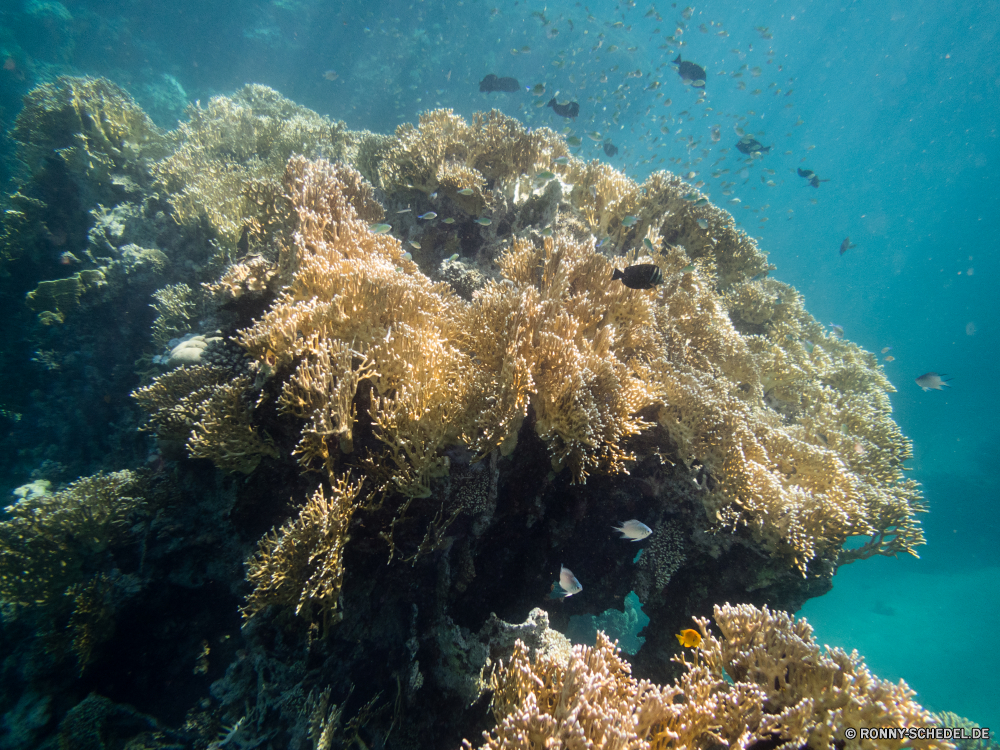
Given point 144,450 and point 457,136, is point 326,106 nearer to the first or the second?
point 457,136

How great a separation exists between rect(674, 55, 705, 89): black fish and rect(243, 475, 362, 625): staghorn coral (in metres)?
14.1

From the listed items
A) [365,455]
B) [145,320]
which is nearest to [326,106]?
[145,320]

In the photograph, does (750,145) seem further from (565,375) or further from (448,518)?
(448,518)

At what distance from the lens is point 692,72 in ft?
36.1

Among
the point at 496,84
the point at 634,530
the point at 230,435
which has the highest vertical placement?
the point at 496,84

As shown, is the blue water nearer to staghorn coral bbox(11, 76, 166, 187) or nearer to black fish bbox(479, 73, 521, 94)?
black fish bbox(479, 73, 521, 94)

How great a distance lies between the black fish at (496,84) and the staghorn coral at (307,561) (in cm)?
1480

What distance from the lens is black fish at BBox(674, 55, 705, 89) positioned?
10832 mm

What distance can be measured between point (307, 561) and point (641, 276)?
3.64 metres

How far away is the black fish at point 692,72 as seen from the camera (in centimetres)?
1083

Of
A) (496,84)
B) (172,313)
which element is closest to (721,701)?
(172,313)

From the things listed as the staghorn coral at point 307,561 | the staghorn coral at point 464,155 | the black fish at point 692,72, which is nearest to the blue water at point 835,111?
the black fish at point 692,72

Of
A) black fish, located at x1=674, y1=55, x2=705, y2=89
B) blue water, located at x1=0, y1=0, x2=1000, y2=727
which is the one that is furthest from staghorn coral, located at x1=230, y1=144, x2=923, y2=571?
black fish, located at x1=674, y1=55, x2=705, y2=89

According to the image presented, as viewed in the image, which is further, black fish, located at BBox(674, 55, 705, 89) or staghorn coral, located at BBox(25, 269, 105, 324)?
black fish, located at BBox(674, 55, 705, 89)
